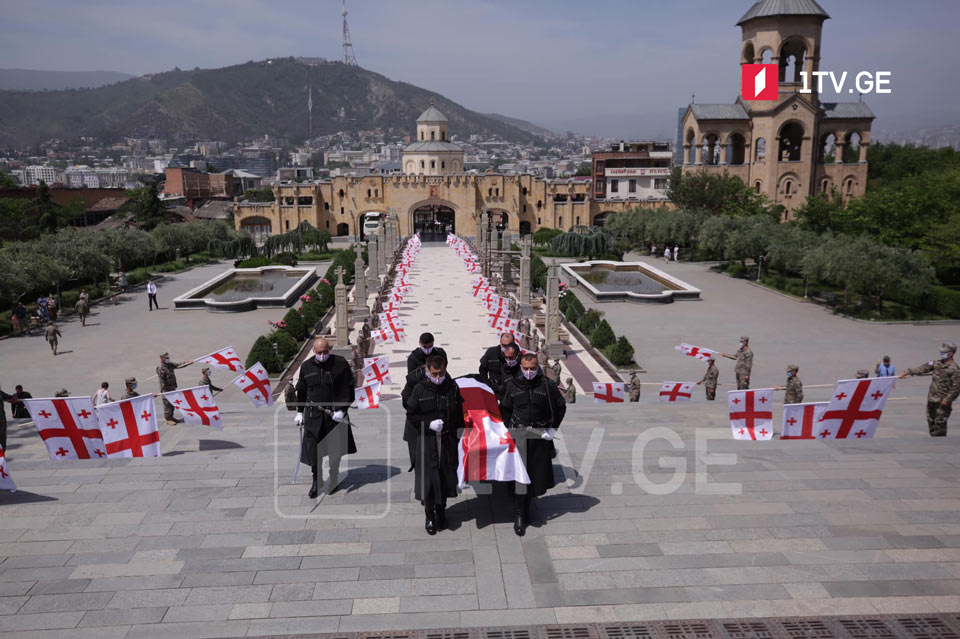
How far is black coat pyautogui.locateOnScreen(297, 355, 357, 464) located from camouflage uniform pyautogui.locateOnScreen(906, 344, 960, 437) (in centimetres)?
697

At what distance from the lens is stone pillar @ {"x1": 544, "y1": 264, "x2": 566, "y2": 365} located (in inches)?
741

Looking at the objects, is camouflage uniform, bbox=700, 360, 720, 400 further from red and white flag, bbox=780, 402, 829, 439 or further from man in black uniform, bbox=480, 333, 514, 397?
man in black uniform, bbox=480, 333, 514, 397

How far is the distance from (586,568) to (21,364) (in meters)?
18.0

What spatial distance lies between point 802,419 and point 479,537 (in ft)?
15.1

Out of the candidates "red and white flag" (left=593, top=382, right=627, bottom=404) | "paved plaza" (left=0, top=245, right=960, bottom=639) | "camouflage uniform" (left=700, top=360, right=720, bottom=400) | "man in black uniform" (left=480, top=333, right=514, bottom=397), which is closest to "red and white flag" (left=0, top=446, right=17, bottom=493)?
"paved plaza" (left=0, top=245, right=960, bottom=639)

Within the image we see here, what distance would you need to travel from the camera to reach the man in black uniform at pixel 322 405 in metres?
6.91

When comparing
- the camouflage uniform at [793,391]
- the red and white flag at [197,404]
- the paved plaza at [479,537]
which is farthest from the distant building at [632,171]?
the red and white flag at [197,404]

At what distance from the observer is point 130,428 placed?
7934mm

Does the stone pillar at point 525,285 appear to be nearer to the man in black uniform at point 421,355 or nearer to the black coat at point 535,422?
the man in black uniform at point 421,355

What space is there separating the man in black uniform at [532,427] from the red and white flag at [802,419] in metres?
3.65

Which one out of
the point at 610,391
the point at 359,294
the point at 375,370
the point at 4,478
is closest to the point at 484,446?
the point at 4,478

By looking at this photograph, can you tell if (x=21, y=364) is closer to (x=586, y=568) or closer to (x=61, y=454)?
(x=61, y=454)

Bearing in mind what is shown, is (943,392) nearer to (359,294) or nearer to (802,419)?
(802,419)

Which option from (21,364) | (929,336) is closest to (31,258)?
(21,364)
